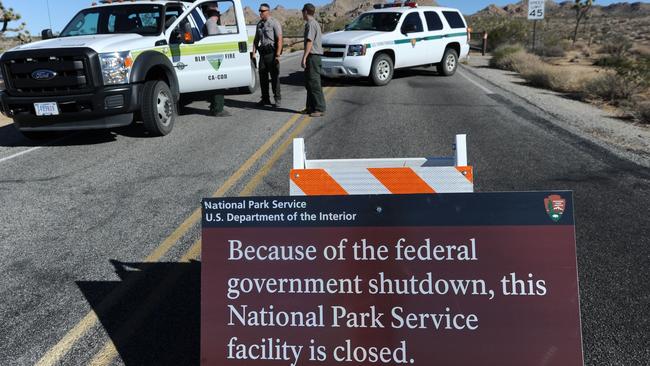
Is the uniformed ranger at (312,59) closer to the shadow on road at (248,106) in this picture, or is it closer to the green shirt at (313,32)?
the green shirt at (313,32)

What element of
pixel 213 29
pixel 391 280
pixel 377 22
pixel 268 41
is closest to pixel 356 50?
pixel 377 22

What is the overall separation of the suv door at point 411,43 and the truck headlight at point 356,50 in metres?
1.47

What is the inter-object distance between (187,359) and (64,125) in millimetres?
6646

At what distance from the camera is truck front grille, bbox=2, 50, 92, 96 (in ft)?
28.3

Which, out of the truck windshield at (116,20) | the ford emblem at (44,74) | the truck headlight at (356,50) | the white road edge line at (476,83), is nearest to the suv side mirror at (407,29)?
the truck headlight at (356,50)

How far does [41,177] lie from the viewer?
7.38m

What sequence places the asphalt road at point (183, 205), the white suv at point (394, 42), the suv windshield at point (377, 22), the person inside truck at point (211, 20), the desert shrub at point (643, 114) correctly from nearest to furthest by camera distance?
the asphalt road at point (183, 205) < the person inside truck at point (211, 20) < the desert shrub at point (643, 114) < the white suv at point (394, 42) < the suv windshield at point (377, 22)

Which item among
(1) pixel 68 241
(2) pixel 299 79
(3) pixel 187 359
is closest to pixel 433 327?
(3) pixel 187 359

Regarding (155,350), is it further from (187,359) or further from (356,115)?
(356,115)

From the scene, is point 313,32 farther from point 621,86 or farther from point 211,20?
point 621,86

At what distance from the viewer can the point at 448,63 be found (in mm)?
18609

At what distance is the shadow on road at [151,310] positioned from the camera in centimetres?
341

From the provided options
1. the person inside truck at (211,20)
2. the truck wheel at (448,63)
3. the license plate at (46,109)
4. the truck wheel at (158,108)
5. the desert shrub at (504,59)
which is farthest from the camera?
the desert shrub at (504,59)

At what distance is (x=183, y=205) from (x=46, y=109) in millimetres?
3950
